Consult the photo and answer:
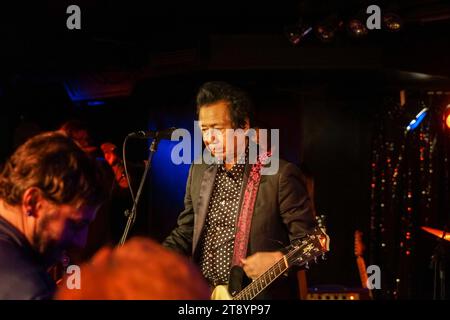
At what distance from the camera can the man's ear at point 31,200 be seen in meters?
1.55

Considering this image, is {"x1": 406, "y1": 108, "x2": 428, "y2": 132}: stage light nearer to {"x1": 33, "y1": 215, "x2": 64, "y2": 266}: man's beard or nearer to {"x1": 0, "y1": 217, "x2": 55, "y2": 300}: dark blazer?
{"x1": 33, "y1": 215, "x2": 64, "y2": 266}: man's beard

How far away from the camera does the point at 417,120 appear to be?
620cm

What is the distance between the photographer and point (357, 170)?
6.64 metres

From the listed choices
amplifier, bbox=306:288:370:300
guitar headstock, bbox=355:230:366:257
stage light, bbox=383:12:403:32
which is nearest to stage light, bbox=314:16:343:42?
stage light, bbox=383:12:403:32

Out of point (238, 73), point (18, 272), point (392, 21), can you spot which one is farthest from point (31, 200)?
point (238, 73)

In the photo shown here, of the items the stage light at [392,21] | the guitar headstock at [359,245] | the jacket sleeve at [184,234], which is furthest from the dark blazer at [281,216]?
the guitar headstock at [359,245]

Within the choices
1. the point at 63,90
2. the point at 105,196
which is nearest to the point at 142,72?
the point at 63,90

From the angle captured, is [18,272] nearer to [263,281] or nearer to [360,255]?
[263,281]

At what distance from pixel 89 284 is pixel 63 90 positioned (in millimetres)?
7842

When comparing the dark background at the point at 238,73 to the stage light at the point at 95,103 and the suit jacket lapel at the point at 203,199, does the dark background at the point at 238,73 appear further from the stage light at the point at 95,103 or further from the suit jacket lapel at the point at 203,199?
the suit jacket lapel at the point at 203,199

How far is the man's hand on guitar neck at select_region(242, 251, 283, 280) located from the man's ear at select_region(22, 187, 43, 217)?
1678mm

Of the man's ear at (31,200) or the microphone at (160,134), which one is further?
the microphone at (160,134)

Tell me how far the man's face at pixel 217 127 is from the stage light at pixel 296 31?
2029mm

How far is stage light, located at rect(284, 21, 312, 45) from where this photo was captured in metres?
5.30
